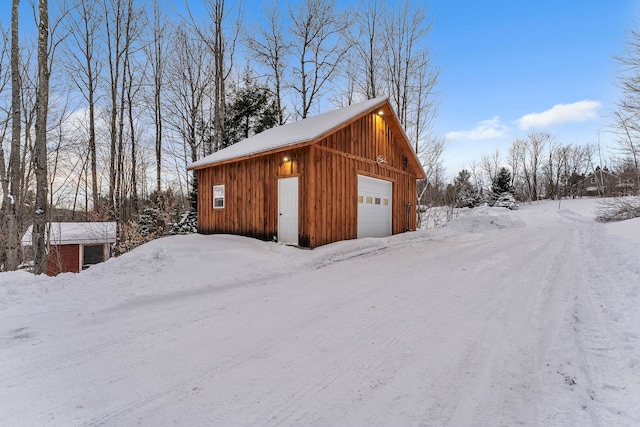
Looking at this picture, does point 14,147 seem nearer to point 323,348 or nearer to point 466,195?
point 323,348

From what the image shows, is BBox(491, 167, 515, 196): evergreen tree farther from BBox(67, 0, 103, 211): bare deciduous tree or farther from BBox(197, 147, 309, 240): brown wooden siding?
BBox(67, 0, 103, 211): bare deciduous tree

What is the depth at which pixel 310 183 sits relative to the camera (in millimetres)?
7656

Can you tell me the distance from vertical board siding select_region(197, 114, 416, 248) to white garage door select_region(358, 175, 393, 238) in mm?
300

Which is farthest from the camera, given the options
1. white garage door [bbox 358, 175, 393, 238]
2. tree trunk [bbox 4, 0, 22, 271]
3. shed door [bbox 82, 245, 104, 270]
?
shed door [bbox 82, 245, 104, 270]

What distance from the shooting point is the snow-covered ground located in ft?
5.68

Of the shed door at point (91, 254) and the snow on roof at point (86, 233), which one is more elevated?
the snow on roof at point (86, 233)

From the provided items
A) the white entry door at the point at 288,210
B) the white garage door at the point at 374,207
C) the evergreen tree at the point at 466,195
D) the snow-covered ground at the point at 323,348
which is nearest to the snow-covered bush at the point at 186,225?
the white entry door at the point at 288,210

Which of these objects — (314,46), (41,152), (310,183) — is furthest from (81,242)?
(314,46)

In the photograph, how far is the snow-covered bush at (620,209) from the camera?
13.0 m

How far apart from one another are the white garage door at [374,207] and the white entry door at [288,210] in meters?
2.50

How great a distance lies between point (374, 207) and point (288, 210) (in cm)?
357

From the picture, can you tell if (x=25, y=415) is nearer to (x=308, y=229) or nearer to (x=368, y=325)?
(x=368, y=325)

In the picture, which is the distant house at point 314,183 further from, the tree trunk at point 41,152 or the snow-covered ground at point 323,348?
the tree trunk at point 41,152

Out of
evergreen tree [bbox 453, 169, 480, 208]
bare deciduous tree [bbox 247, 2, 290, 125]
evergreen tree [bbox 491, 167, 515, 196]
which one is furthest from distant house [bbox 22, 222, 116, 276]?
evergreen tree [bbox 491, 167, 515, 196]
